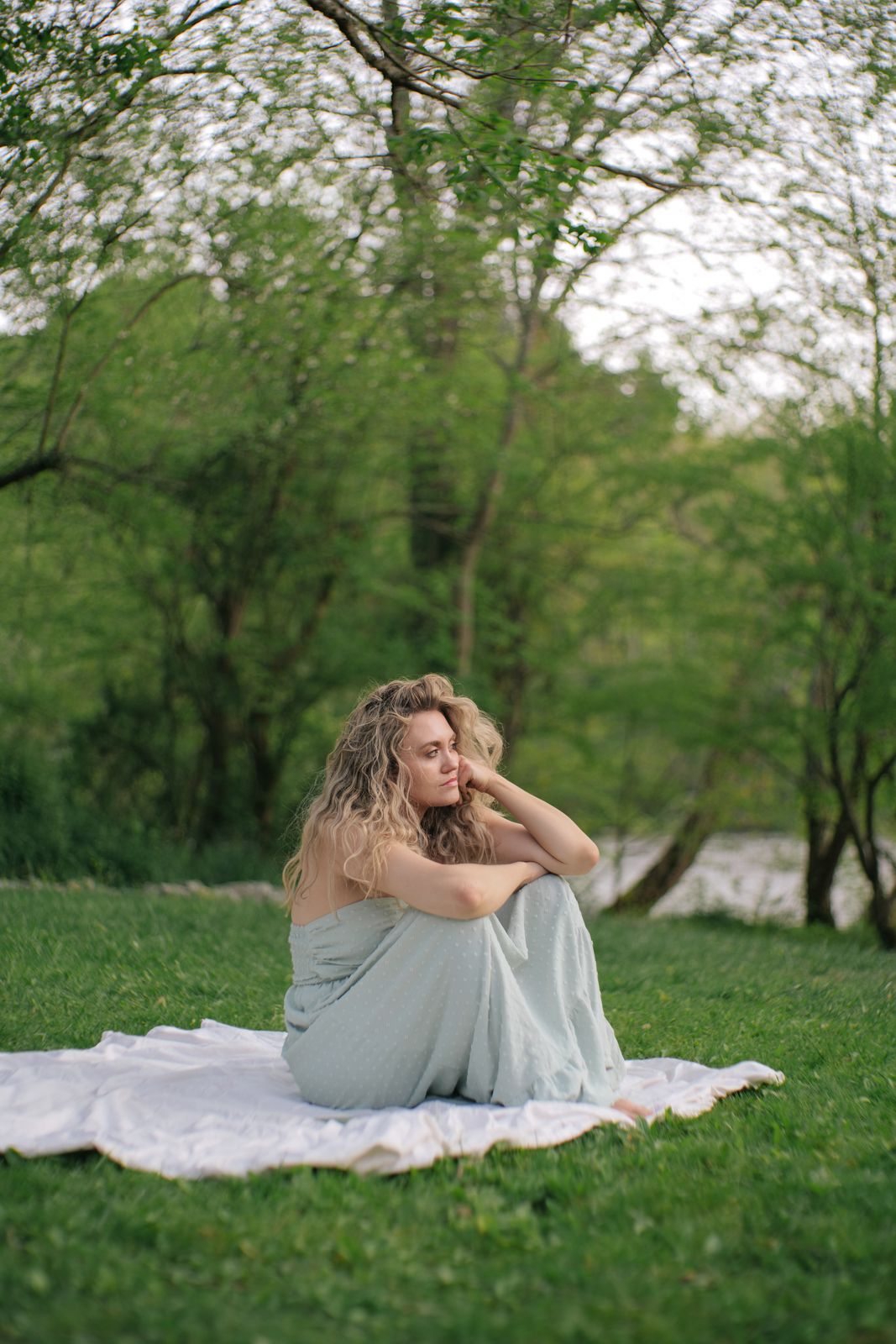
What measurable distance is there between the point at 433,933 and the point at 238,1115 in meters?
0.75

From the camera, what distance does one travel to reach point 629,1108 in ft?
12.2

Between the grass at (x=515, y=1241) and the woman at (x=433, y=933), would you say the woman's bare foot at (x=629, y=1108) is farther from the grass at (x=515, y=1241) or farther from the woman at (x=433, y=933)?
the grass at (x=515, y=1241)

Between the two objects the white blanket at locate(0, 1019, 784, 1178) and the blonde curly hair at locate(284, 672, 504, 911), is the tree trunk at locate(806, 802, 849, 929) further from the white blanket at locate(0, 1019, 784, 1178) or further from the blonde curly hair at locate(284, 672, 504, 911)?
the blonde curly hair at locate(284, 672, 504, 911)

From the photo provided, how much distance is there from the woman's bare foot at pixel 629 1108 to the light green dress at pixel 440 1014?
3 centimetres

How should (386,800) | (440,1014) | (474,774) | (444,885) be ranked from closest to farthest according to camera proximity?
(444,885)
(440,1014)
(386,800)
(474,774)

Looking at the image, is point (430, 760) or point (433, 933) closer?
point (433, 933)

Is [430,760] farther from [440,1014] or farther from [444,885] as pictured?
[440,1014]

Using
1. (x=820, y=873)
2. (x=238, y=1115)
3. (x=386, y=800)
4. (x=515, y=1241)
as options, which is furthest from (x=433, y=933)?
(x=820, y=873)

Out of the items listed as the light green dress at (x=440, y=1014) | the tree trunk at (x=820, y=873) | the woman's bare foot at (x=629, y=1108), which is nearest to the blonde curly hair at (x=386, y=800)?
the light green dress at (x=440, y=1014)

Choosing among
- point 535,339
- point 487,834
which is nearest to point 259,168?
point 487,834

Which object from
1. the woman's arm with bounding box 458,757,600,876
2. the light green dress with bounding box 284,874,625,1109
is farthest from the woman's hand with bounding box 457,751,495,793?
the light green dress with bounding box 284,874,625,1109

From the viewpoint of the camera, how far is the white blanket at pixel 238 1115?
10.6ft

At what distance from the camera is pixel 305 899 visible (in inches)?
152

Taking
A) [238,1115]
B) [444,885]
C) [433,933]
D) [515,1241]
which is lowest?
[238,1115]
